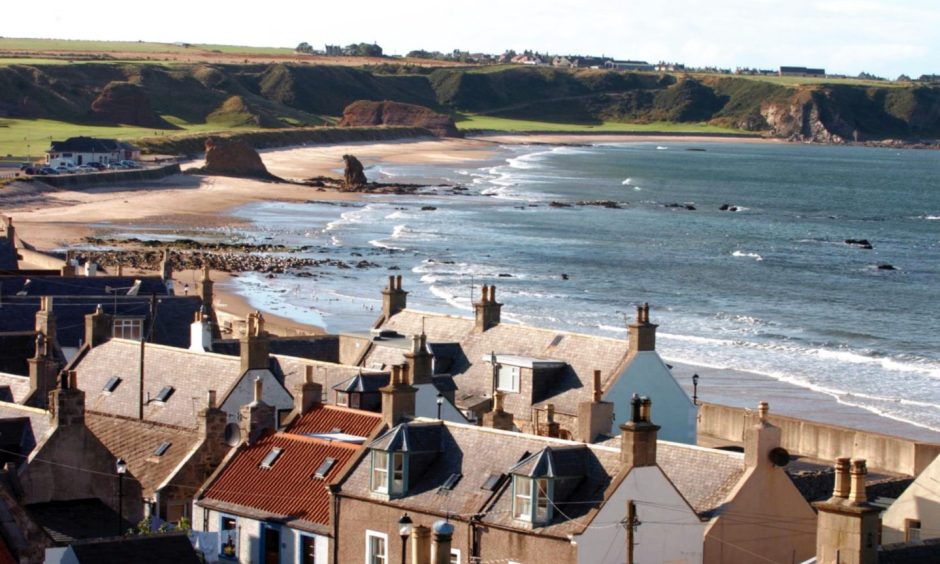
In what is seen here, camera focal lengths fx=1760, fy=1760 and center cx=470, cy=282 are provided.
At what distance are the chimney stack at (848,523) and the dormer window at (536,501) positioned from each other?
797cm

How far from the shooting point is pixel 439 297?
80688mm

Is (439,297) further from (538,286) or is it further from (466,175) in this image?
(466,175)

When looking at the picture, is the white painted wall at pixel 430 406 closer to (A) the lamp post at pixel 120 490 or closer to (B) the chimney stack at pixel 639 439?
(A) the lamp post at pixel 120 490

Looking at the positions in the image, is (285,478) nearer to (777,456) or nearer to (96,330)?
(777,456)

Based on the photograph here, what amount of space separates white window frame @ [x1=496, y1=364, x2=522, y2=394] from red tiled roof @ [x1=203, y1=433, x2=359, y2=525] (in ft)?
28.2

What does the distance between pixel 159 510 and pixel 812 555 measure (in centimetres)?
1124

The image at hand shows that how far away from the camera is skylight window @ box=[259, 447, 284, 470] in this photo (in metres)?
29.9

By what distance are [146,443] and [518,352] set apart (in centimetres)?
995

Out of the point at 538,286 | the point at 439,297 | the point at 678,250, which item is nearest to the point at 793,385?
the point at 439,297

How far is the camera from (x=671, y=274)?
10006 centimetres

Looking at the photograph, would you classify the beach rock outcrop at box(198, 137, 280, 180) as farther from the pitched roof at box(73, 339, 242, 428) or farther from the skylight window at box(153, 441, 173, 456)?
the skylight window at box(153, 441, 173, 456)

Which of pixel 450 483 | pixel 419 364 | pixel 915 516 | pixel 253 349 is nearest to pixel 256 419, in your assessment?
pixel 253 349

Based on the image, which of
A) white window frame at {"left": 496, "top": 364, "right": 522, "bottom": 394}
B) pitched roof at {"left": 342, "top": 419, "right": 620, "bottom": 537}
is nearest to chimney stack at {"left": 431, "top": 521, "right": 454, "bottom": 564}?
pitched roof at {"left": 342, "top": 419, "right": 620, "bottom": 537}

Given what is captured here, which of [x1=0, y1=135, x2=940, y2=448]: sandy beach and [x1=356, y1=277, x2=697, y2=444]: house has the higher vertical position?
[x1=356, y1=277, x2=697, y2=444]: house
